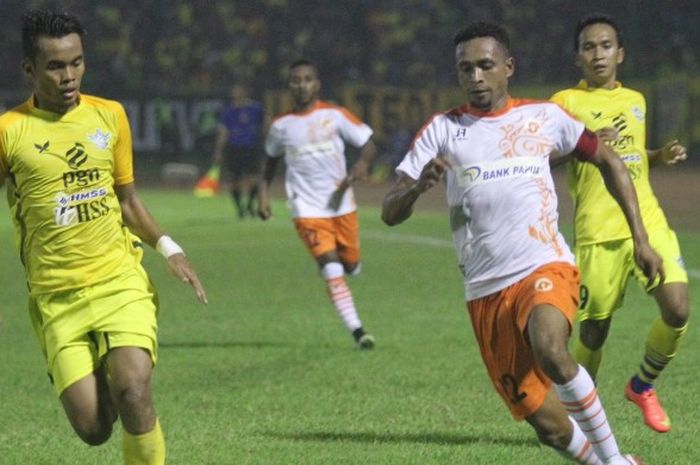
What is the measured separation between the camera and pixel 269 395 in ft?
34.6

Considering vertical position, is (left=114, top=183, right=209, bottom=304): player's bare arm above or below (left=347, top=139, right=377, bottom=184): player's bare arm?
above

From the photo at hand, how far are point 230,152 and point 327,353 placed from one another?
18.2 metres

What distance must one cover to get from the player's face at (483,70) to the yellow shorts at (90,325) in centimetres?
176

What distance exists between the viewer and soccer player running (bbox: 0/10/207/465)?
684 centimetres

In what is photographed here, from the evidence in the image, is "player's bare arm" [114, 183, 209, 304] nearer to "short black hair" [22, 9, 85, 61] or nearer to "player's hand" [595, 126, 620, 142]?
"short black hair" [22, 9, 85, 61]

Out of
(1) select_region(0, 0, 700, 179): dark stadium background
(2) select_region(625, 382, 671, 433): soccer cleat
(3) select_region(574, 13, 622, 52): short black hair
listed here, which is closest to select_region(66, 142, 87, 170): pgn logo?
(3) select_region(574, 13, 622, 52): short black hair

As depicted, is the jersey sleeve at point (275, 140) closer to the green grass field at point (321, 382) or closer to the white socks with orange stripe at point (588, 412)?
the green grass field at point (321, 382)

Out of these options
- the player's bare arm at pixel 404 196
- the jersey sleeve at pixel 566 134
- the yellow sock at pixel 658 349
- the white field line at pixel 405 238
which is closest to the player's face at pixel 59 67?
the player's bare arm at pixel 404 196

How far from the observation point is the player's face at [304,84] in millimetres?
13688

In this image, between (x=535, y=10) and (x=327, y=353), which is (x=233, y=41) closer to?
(x=535, y=10)

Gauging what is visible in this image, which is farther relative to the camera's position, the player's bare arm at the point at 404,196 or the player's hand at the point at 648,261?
the player's hand at the point at 648,261

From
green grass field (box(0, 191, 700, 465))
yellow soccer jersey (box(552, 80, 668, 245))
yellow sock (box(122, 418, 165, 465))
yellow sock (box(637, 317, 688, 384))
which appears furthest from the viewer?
yellow sock (box(637, 317, 688, 384))

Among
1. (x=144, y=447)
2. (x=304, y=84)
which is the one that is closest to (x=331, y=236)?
(x=304, y=84)

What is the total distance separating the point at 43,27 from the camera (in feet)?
22.6
